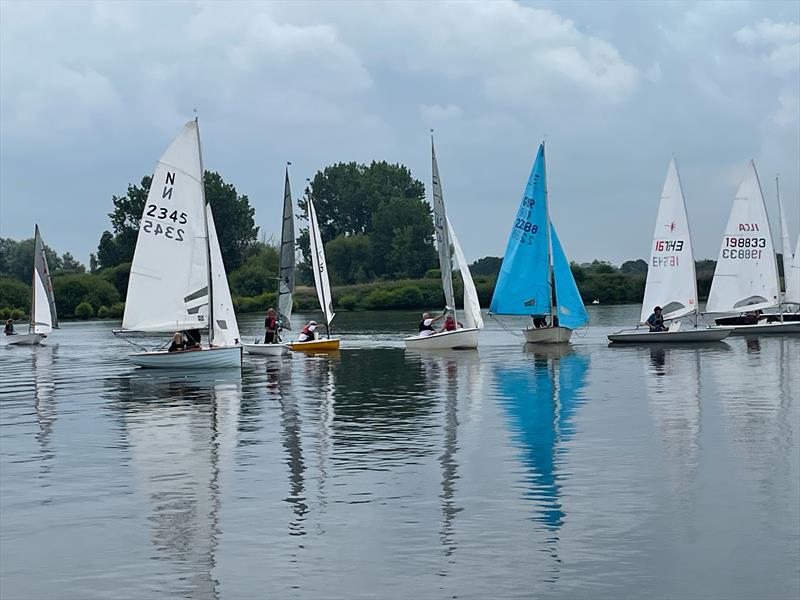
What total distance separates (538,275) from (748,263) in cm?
1073

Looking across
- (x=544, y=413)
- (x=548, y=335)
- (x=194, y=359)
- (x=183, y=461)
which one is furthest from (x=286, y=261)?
(x=183, y=461)

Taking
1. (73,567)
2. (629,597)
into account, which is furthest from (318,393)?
(629,597)

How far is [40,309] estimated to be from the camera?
6397 centimetres

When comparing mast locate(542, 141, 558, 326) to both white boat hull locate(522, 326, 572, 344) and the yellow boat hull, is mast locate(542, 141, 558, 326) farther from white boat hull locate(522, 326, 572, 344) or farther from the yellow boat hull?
the yellow boat hull

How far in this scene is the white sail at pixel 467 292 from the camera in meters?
43.1

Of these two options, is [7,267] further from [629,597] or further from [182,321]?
[629,597]

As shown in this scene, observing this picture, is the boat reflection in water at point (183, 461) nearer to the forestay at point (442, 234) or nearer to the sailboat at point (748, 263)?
the forestay at point (442, 234)

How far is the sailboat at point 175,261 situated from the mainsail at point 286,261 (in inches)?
486

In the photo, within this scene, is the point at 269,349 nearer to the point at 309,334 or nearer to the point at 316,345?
the point at 316,345

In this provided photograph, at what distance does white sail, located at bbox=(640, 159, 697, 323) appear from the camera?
4659 cm

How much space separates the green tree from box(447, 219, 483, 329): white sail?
95.4m

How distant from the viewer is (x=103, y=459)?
17.8 metres

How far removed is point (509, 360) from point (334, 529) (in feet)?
87.5

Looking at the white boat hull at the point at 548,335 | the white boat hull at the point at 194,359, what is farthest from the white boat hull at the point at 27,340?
the white boat hull at the point at 548,335
